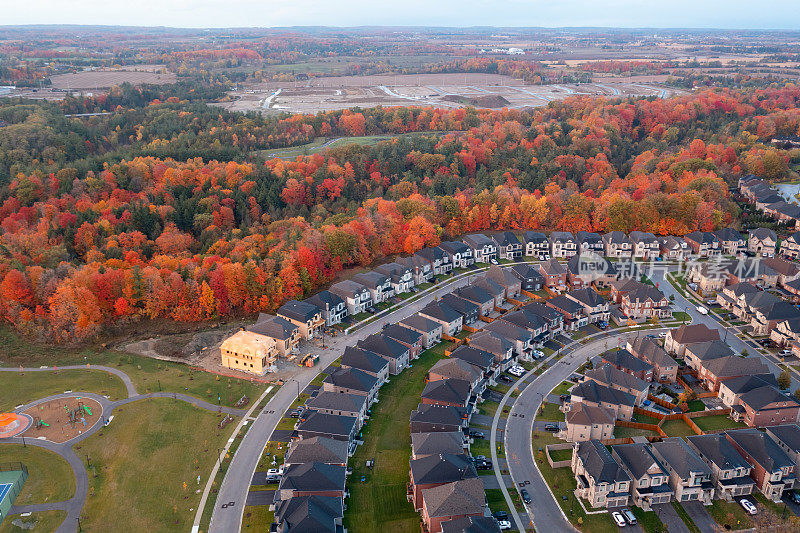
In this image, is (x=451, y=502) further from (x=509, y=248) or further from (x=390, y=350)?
(x=509, y=248)

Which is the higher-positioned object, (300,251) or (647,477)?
(300,251)

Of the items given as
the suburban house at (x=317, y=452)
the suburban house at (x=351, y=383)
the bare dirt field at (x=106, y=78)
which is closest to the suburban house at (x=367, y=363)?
the suburban house at (x=351, y=383)

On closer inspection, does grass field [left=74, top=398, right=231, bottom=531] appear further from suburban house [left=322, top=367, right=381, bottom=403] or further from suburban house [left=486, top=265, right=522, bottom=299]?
suburban house [left=486, top=265, right=522, bottom=299]

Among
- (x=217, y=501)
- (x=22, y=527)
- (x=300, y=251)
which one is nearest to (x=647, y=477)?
(x=217, y=501)

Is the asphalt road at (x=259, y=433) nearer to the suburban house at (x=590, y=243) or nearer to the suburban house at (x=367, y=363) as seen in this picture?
the suburban house at (x=367, y=363)

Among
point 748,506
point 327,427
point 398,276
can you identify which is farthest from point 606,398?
point 398,276

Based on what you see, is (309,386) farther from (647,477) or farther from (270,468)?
(647,477)
